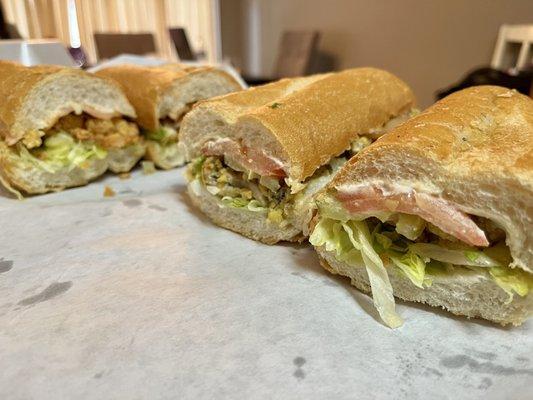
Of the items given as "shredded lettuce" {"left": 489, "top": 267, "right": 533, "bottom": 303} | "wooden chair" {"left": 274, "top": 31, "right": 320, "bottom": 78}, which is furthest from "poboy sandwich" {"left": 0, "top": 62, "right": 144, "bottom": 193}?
"wooden chair" {"left": 274, "top": 31, "right": 320, "bottom": 78}

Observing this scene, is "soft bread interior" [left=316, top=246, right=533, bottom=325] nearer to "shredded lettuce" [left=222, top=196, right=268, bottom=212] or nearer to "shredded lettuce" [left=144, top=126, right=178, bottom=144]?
"shredded lettuce" [left=222, top=196, right=268, bottom=212]

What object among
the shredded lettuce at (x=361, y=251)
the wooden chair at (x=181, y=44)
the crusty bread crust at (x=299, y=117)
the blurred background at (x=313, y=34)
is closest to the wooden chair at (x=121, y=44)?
the blurred background at (x=313, y=34)

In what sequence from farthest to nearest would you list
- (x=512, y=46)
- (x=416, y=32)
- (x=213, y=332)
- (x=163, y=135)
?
(x=416, y=32) → (x=512, y=46) → (x=163, y=135) → (x=213, y=332)

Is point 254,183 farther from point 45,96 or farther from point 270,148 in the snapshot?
point 45,96

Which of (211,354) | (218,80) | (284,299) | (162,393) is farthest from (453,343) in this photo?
(218,80)

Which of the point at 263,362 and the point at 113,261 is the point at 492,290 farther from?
the point at 113,261

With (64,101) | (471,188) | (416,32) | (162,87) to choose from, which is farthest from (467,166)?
(416,32)
